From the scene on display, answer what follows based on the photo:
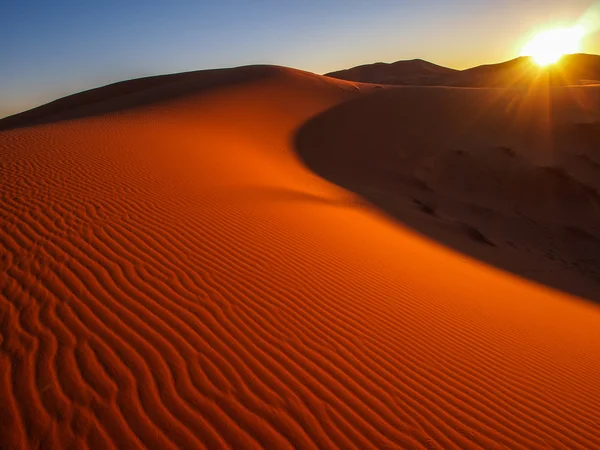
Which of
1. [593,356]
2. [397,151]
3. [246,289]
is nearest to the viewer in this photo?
[246,289]

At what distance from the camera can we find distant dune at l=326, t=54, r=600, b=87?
40.7 meters

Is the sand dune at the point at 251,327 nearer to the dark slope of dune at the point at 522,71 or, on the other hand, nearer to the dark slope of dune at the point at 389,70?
the dark slope of dune at the point at 522,71

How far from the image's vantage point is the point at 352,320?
390 centimetres

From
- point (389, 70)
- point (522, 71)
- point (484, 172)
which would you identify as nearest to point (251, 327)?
point (484, 172)

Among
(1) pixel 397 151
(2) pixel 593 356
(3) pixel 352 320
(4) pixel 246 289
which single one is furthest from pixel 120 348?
(1) pixel 397 151

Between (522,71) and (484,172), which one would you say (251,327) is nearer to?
(484,172)

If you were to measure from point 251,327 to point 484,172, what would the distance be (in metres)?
12.9

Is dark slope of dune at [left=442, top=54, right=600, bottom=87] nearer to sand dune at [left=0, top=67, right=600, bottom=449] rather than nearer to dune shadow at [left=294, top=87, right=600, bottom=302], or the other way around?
dune shadow at [left=294, top=87, right=600, bottom=302]

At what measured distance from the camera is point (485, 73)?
49.8 metres

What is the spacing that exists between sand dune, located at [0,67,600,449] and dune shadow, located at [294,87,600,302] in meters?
2.35

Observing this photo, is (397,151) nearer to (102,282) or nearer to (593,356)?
(593,356)

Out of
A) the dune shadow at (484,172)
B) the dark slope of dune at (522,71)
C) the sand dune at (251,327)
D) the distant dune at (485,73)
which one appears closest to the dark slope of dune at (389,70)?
the distant dune at (485,73)

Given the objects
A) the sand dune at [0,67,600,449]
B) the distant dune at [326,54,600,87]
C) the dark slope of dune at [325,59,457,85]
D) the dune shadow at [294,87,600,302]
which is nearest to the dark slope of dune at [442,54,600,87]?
the distant dune at [326,54,600,87]

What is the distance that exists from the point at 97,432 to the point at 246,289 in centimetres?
198
